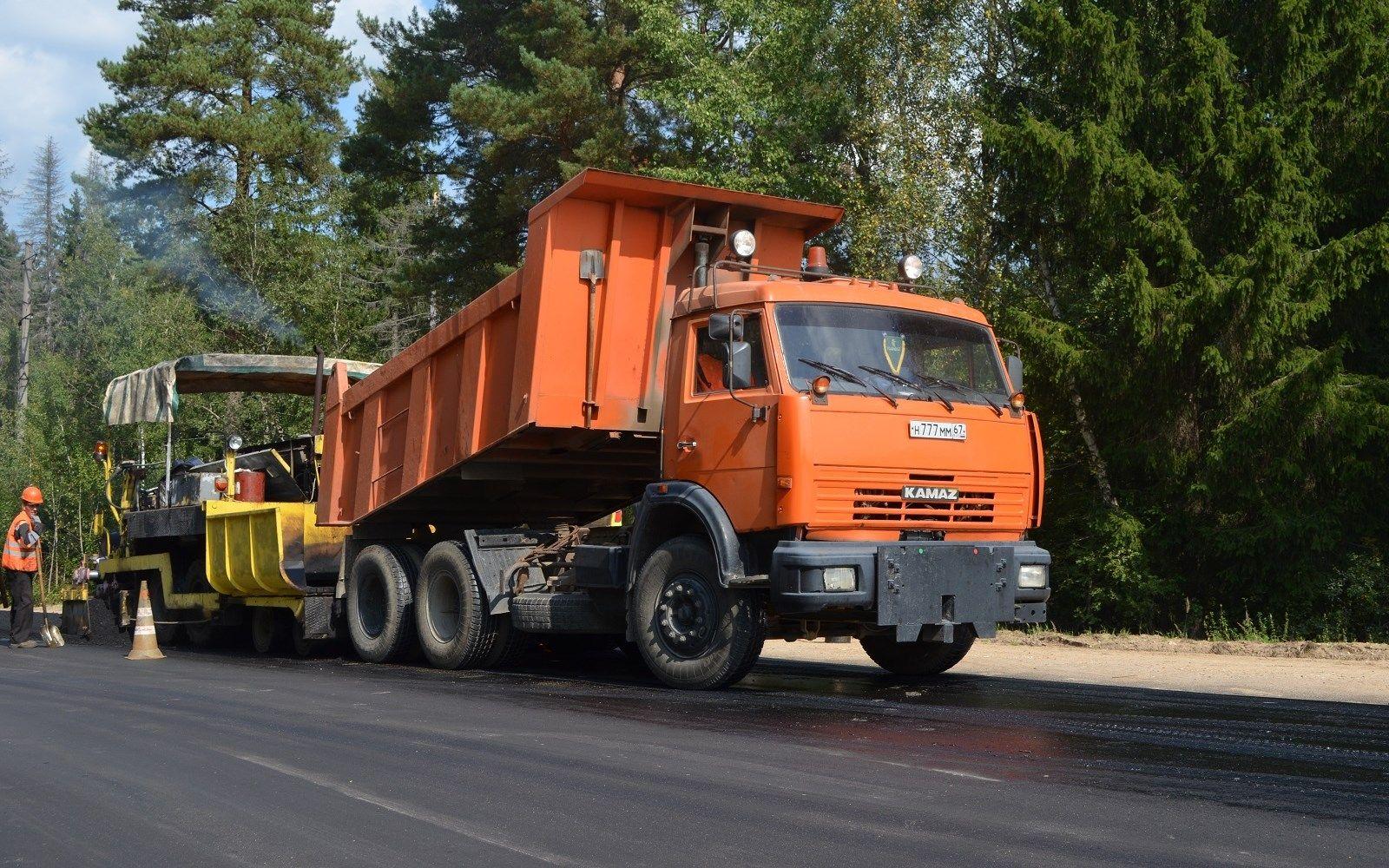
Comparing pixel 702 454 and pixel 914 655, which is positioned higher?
pixel 702 454

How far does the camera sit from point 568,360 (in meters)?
10.9

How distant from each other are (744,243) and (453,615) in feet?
13.9

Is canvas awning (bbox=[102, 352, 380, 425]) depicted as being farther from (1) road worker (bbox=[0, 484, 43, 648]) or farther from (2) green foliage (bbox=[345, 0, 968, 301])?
(2) green foliage (bbox=[345, 0, 968, 301])

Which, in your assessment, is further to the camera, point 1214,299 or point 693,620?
point 1214,299

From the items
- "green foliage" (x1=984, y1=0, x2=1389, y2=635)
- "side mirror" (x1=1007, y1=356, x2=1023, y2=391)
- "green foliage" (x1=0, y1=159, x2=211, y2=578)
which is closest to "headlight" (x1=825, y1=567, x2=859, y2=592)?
"side mirror" (x1=1007, y1=356, x2=1023, y2=391)

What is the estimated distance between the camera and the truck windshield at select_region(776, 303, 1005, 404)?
31.6ft

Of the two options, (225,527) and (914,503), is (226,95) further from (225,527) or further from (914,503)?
(914,503)

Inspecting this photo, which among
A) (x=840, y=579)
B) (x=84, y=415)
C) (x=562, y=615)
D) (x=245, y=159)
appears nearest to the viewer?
(x=840, y=579)

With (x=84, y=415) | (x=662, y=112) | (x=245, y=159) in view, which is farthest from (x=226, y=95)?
(x=662, y=112)

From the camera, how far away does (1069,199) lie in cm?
2094

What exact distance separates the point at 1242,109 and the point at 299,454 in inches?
531

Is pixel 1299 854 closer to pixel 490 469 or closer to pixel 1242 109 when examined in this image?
pixel 490 469

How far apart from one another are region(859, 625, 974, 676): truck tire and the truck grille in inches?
60.8

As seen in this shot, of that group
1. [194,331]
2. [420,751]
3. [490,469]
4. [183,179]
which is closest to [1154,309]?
[490,469]
